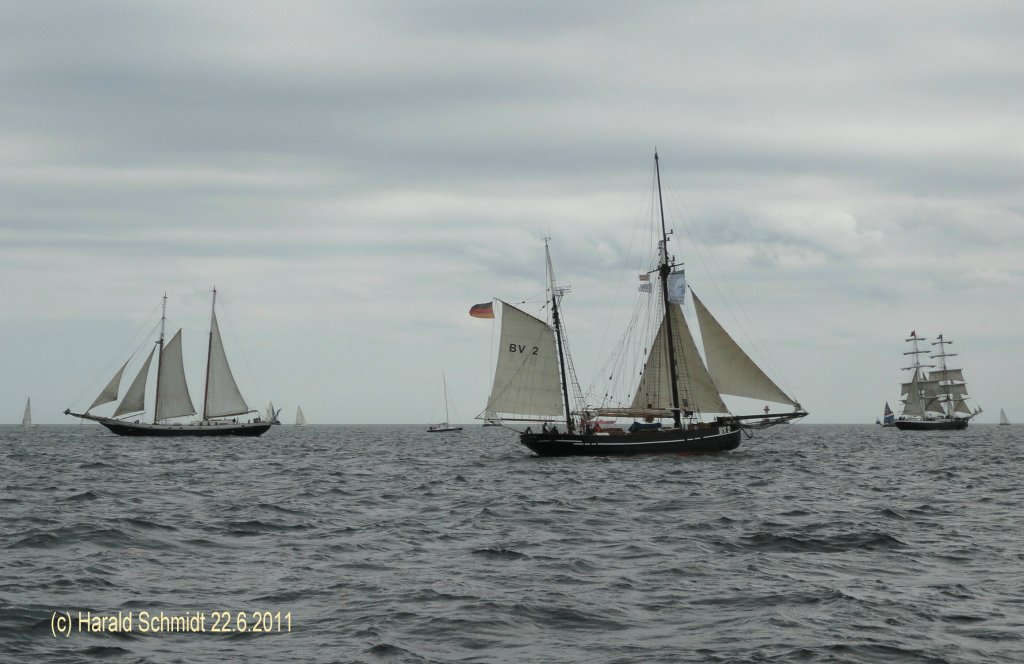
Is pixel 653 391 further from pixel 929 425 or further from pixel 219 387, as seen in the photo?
pixel 929 425

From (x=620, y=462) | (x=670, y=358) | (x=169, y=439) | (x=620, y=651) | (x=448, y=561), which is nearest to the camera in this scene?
(x=620, y=651)

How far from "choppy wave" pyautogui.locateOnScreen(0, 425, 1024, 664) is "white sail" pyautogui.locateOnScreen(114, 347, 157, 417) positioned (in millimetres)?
80470

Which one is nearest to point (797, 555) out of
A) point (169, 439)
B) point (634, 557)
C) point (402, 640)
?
point (634, 557)

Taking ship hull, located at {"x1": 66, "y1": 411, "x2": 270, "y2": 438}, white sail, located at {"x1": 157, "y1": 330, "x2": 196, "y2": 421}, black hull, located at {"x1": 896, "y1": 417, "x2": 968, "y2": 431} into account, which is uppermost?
white sail, located at {"x1": 157, "y1": 330, "x2": 196, "y2": 421}

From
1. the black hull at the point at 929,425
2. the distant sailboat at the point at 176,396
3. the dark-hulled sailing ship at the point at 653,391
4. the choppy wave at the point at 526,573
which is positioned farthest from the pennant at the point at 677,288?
the black hull at the point at 929,425

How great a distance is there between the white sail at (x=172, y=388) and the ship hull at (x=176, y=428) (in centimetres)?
164

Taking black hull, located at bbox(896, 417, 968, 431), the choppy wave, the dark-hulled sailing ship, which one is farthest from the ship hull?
black hull, located at bbox(896, 417, 968, 431)

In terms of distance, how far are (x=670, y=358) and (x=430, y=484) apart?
30155 millimetres

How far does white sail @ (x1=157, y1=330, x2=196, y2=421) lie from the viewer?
375ft

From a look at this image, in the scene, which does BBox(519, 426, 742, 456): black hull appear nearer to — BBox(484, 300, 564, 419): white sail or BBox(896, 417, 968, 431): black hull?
BBox(484, 300, 564, 419): white sail

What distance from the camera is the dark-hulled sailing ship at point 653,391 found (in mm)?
63625

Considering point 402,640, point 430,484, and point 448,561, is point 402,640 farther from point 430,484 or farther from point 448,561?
point 430,484

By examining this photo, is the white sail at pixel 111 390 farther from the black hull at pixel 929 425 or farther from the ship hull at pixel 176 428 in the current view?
the black hull at pixel 929 425

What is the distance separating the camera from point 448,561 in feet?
64.7
